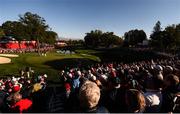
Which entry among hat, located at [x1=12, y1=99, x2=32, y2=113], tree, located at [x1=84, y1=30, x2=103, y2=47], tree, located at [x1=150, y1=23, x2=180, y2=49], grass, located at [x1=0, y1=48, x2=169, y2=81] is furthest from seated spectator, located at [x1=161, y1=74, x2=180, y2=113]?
tree, located at [x1=84, y1=30, x2=103, y2=47]

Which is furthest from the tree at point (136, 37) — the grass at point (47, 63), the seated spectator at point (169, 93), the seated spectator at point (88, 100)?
the seated spectator at point (88, 100)

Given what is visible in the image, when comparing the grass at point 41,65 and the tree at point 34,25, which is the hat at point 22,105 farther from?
the tree at point 34,25

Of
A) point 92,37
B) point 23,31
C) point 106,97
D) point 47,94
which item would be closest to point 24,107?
point 106,97

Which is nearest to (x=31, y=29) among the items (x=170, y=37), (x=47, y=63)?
(x=170, y=37)

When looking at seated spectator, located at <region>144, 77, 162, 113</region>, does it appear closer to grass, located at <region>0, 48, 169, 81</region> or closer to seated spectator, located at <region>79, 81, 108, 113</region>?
seated spectator, located at <region>79, 81, 108, 113</region>

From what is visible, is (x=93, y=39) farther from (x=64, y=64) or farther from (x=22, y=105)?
(x=22, y=105)

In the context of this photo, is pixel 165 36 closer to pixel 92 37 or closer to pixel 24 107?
pixel 92 37

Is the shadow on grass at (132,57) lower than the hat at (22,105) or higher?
lower

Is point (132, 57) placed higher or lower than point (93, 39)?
lower

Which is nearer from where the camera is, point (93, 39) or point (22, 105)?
point (22, 105)

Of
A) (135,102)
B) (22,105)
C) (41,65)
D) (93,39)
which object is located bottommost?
(41,65)

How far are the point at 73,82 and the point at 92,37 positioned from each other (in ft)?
561

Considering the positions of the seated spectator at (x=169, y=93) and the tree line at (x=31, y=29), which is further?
the tree line at (x=31, y=29)

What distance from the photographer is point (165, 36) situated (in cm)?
10450
